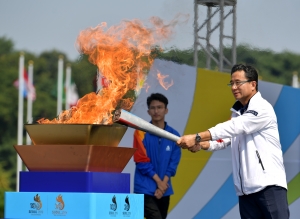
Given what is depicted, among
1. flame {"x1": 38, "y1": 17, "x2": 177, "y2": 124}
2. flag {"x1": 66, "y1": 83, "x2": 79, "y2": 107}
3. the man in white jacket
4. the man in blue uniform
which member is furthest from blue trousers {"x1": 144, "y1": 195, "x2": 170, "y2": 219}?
flag {"x1": 66, "y1": 83, "x2": 79, "y2": 107}

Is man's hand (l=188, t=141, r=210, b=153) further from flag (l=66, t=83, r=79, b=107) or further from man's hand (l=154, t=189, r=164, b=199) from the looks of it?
flag (l=66, t=83, r=79, b=107)

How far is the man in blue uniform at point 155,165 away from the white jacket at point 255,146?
5.18 ft

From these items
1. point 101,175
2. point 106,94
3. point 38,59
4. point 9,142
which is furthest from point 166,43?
point 38,59

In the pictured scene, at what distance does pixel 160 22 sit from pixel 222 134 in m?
2.22

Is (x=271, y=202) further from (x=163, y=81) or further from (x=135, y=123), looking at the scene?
(x=163, y=81)

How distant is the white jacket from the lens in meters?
5.55

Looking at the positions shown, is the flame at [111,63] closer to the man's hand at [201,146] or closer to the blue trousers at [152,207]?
the man's hand at [201,146]

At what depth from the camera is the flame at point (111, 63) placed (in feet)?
18.7

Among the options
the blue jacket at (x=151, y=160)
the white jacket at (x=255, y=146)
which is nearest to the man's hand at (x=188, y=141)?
the white jacket at (x=255, y=146)

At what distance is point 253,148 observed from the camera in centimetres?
564

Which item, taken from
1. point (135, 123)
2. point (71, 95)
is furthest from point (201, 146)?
point (71, 95)

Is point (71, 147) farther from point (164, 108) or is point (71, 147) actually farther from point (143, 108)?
point (143, 108)

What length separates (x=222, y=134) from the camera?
18.2ft

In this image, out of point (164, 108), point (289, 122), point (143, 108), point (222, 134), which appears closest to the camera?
point (222, 134)
